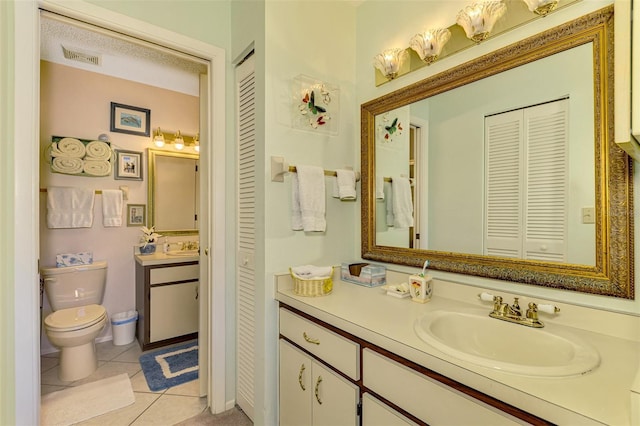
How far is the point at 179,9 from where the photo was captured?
1765mm

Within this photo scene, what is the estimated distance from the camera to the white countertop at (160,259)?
2.64m

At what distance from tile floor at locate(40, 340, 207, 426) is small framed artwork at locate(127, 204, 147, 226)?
116 cm

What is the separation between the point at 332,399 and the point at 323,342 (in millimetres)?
216

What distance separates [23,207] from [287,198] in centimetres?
122

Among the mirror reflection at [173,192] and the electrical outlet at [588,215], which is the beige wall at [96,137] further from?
the electrical outlet at [588,215]

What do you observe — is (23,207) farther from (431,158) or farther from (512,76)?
(512,76)

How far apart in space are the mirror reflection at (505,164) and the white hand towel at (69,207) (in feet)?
8.73

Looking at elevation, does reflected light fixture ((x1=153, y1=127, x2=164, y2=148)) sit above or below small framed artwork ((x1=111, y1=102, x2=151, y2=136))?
below

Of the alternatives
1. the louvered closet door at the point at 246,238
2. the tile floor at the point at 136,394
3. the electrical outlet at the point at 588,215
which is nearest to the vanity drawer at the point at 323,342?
the louvered closet door at the point at 246,238

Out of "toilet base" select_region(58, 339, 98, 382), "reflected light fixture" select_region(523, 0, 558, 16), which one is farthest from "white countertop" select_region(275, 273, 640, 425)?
"toilet base" select_region(58, 339, 98, 382)

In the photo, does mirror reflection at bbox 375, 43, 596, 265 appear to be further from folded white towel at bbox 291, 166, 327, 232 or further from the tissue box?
folded white towel at bbox 291, 166, 327, 232

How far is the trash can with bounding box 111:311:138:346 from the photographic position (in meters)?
2.76

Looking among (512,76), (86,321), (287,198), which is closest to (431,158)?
(512,76)

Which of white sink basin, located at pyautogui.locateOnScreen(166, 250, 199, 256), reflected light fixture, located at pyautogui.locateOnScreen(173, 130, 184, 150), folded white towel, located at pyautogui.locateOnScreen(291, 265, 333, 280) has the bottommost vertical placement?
white sink basin, located at pyautogui.locateOnScreen(166, 250, 199, 256)
